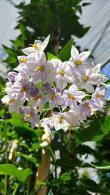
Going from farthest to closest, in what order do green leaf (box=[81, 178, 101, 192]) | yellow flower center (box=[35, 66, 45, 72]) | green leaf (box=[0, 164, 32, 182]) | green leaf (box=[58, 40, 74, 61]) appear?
green leaf (box=[81, 178, 101, 192]) < green leaf (box=[0, 164, 32, 182]) < green leaf (box=[58, 40, 74, 61]) < yellow flower center (box=[35, 66, 45, 72])

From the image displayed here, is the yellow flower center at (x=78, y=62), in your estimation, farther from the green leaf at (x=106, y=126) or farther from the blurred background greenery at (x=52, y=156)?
the green leaf at (x=106, y=126)

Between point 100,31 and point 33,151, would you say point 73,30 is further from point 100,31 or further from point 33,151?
point 33,151

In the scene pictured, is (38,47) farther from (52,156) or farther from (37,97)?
(52,156)

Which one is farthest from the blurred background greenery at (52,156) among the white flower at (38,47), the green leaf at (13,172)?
the white flower at (38,47)

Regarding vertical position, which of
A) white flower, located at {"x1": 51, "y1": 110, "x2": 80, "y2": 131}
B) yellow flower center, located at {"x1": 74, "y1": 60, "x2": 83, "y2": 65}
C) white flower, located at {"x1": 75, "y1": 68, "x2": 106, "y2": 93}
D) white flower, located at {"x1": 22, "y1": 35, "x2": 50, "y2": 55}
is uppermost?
white flower, located at {"x1": 22, "y1": 35, "x2": 50, "y2": 55}

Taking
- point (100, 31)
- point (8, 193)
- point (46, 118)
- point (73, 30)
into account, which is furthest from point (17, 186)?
point (100, 31)

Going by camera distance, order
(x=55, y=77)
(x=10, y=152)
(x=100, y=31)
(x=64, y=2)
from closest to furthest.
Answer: (x=55, y=77)
(x=10, y=152)
(x=64, y=2)
(x=100, y=31)

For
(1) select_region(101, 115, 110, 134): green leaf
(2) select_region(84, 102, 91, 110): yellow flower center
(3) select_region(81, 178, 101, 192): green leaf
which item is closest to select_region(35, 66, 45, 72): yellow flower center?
(2) select_region(84, 102, 91, 110): yellow flower center

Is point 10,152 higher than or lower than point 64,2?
lower

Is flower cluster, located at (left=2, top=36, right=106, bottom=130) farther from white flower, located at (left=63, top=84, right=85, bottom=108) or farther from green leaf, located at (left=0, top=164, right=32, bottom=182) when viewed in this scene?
green leaf, located at (left=0, top=164, right=32, bottom=182)
